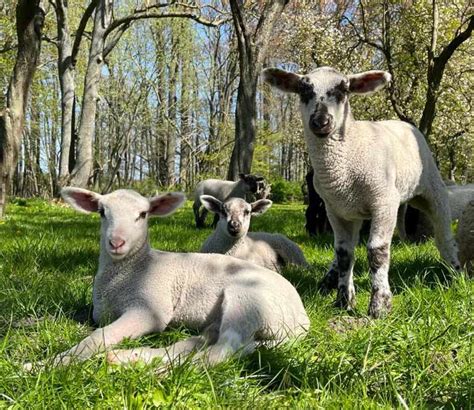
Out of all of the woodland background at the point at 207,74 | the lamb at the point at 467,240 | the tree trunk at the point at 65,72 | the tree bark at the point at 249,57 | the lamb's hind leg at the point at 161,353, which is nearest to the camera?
the lamb's hind leg at the point at 161,353

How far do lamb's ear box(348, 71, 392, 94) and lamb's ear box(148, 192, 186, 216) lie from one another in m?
1.65

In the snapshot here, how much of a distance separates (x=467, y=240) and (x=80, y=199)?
403 cm

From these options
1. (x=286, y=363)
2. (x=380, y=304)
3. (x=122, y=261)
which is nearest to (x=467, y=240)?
(x=380, y=304)

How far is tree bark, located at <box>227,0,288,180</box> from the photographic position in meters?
9.76

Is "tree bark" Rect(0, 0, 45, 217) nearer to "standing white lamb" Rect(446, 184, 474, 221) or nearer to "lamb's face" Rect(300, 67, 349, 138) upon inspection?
"lamb's face" Rect(300, 67, 349, 138)

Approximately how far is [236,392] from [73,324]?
154 cm

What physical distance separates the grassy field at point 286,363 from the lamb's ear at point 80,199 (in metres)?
0.72

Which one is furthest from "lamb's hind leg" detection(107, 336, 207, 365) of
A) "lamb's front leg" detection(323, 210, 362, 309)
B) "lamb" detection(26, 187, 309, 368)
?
"lamb's front leg" detection(323, 210, 362, 309)

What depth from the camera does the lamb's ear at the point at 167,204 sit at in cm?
417

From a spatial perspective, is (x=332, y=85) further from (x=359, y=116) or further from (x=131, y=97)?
(x=131, y=97)

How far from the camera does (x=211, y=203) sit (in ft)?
20.7

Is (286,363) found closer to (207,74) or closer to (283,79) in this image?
(283,79)

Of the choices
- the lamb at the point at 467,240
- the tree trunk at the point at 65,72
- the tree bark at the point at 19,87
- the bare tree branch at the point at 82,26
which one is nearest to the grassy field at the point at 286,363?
the lamb at the point at 467,240

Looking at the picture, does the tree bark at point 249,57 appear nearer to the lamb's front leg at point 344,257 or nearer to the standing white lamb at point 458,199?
the standing white lamb at point 458,199
